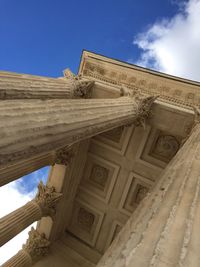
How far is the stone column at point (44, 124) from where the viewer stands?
14.7 ft

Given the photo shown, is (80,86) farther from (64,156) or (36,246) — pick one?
(36,246)

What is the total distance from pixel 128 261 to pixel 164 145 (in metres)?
12.7

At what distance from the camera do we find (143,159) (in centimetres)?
1600

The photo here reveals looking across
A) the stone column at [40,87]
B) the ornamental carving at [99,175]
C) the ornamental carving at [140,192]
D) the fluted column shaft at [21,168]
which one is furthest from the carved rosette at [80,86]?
the ornamental carving at [140,192]

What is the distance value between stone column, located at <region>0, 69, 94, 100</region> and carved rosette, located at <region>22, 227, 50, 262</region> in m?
8.33

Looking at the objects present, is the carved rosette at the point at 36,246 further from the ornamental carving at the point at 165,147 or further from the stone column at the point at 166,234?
the stone column at the point at 166,234

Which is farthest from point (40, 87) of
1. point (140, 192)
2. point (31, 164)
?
point (140, 192)

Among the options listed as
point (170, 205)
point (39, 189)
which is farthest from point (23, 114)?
point (39, 189)

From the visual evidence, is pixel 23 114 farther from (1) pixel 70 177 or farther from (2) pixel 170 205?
(1) pixel 70 177

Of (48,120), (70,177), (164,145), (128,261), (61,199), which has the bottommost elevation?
(61,199)

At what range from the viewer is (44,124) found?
5.51m

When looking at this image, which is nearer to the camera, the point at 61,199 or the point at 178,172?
the point at 178,172

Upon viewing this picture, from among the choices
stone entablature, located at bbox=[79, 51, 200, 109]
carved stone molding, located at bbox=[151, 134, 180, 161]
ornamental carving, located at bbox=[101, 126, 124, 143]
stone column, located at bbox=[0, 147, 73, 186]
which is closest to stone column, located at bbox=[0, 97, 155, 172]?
stone column, located at bbox=[0, 147, 73, 186]

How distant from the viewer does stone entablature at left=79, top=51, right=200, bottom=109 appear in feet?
47.2
